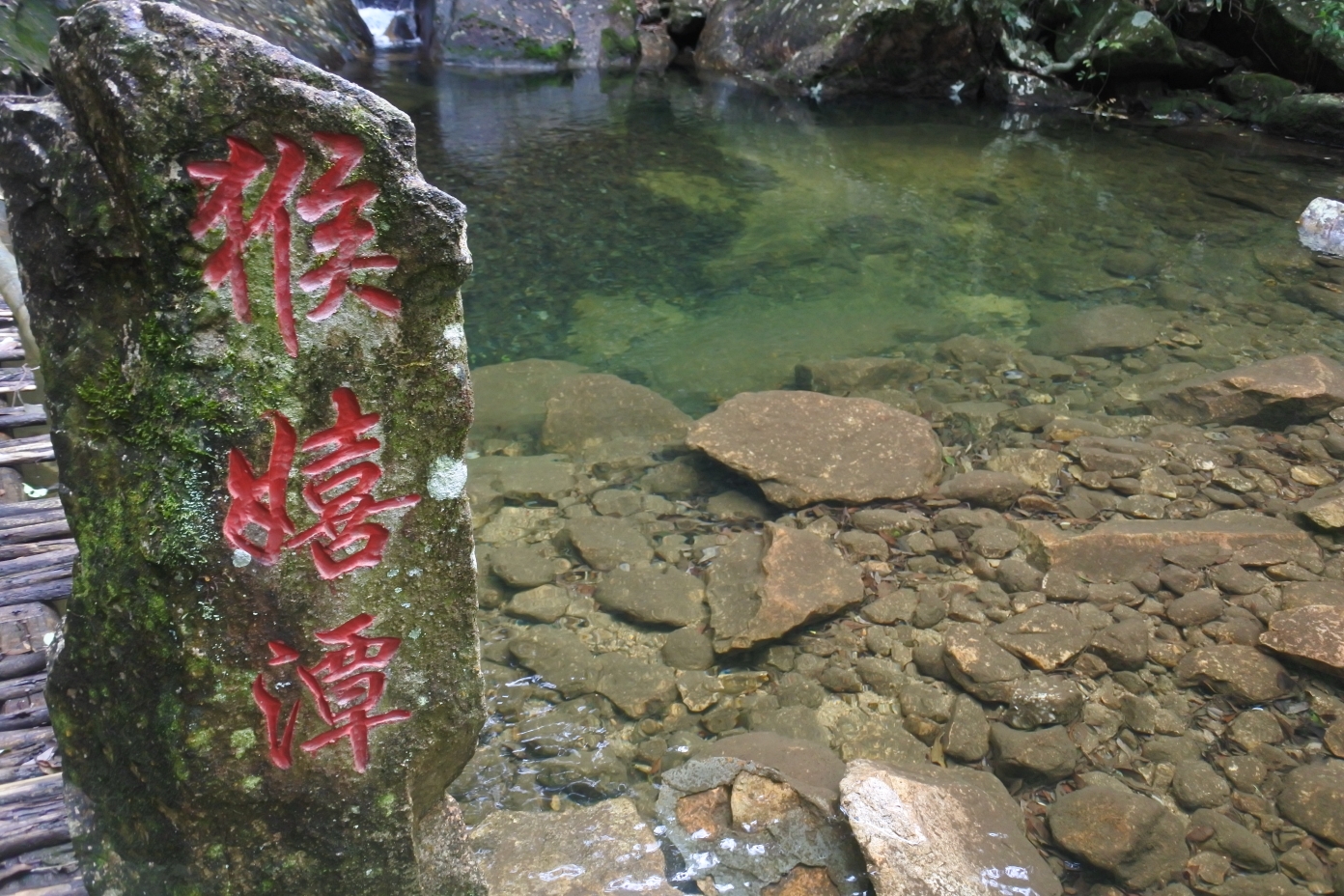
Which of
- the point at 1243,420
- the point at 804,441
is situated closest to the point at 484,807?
the point at 804,441

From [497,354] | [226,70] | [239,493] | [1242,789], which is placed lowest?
[1242,789]

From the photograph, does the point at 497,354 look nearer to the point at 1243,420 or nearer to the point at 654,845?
the point at 654,845

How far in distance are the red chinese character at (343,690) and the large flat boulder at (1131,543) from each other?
3224 mm

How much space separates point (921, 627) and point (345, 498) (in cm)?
279

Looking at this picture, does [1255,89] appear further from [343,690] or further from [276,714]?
[276,714]

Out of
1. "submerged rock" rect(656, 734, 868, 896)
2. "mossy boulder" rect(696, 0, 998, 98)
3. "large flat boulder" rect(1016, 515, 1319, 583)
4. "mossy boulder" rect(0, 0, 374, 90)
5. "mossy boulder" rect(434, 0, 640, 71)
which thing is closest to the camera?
"submerged rock" rect(656, 734, 868, 896)

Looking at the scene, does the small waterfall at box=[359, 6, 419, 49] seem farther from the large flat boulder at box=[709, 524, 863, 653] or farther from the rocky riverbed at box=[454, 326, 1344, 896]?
the large flat boulder at box=[709, 524, 863, 653]

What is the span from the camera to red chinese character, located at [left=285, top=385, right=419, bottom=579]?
6.44ft

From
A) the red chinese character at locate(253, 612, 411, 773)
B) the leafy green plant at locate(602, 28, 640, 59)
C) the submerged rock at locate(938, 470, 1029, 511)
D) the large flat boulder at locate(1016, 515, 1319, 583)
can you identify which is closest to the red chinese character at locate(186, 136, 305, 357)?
the red chinese character at locate(253, 612, 411, 773)

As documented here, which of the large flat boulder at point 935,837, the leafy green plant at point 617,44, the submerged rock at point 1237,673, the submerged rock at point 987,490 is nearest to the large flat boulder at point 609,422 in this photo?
the submerged rock at point 987,490

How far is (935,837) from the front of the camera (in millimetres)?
2916

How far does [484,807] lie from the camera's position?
10.6ft

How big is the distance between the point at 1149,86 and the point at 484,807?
45.8ft

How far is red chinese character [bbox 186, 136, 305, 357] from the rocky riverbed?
1.83m
